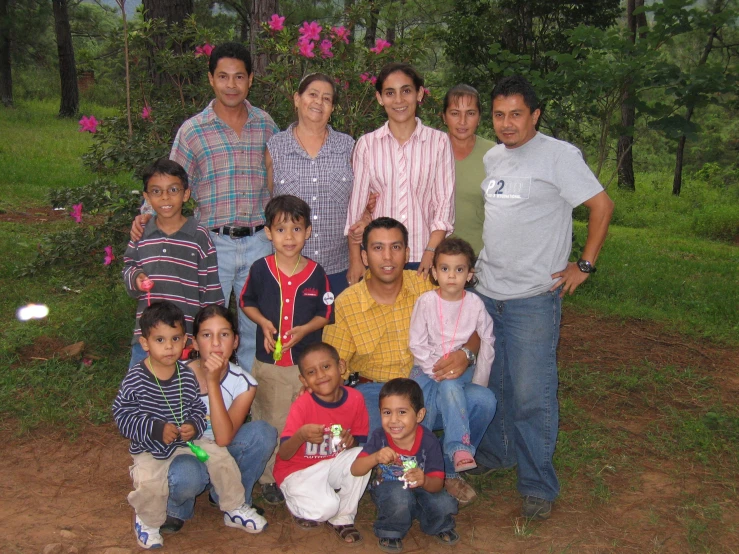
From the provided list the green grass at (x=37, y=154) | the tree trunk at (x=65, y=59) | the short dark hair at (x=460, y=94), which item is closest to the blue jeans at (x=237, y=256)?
the short dark hair at (x=460, y=94)

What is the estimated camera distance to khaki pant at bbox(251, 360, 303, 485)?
3658 millimetres

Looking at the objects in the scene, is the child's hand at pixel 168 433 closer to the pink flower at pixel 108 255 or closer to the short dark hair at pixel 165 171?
the short dark hair at pixel 165 171

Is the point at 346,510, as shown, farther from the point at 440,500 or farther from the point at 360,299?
the point at 360,299

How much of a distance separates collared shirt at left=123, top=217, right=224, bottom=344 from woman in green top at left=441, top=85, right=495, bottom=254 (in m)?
1.46

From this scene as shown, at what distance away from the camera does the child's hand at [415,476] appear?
3020 mm

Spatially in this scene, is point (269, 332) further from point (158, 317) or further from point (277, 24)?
point (277, 24)

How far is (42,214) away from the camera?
9609 mm

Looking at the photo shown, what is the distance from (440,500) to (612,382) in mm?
2724

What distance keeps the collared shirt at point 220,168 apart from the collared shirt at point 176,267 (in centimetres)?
31

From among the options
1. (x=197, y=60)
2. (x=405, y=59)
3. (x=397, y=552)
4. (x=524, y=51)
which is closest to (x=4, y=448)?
(x=397, y=552)

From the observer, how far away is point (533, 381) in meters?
3.44

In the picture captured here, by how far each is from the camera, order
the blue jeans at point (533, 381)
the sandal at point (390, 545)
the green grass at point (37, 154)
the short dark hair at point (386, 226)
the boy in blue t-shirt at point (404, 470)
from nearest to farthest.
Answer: the boy in blue t-shirt at point (404, 470) < the sandal at point (390, 545) < the blue jeans at point (533, 381) < the short dark hair at point (386, 226) < the green grass at point (37, 154)

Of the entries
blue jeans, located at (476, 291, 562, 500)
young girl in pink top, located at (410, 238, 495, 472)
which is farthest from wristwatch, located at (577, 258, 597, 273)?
young girl in pink top, located at (410, 238, 495, 472)

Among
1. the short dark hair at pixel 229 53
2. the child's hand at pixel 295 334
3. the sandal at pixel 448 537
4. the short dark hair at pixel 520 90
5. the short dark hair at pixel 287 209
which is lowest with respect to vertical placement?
the sandal at pixel 448 537
